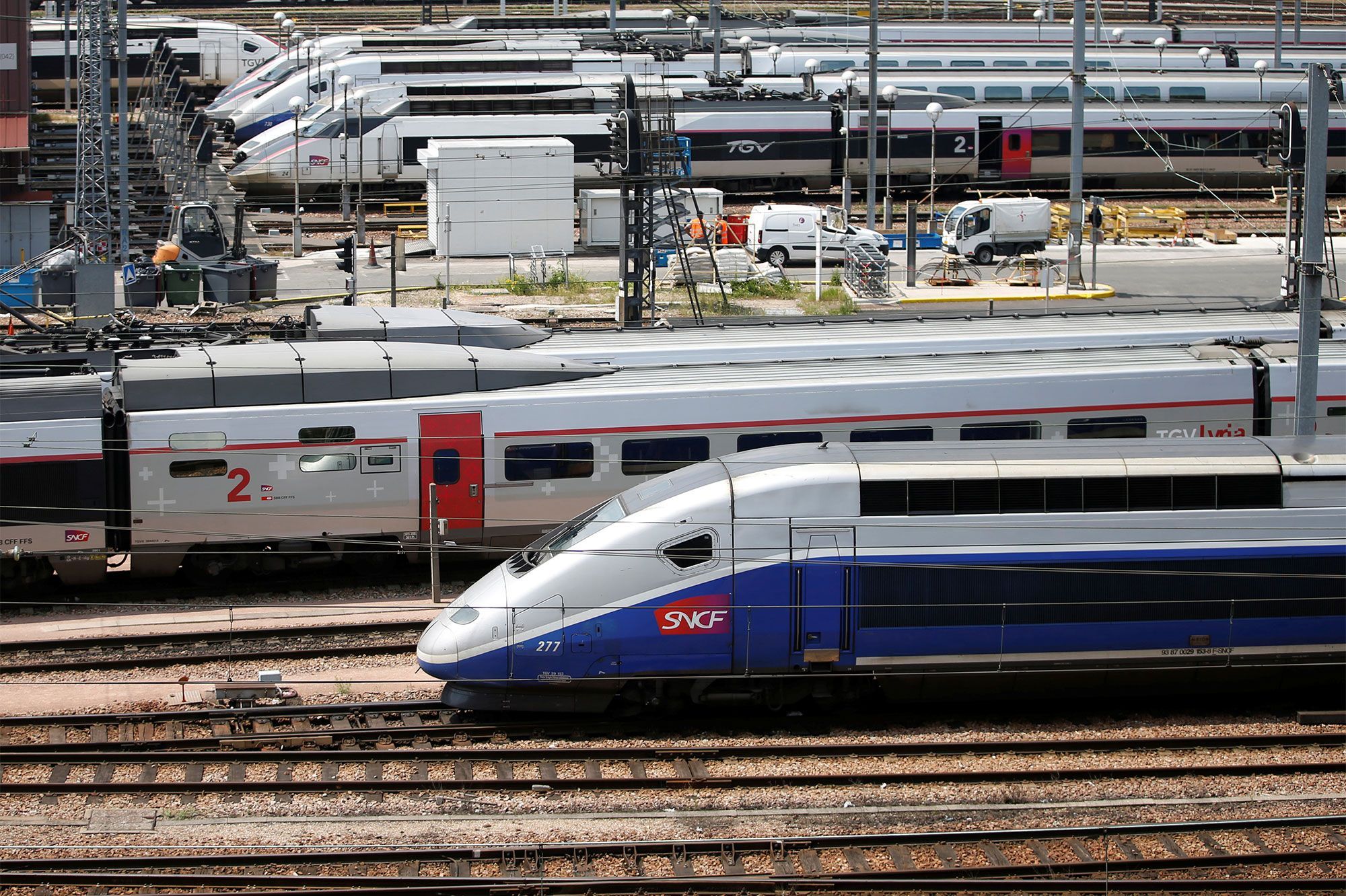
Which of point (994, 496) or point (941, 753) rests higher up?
point (994, 496)

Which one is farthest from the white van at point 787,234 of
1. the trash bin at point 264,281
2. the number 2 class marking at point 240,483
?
the number 2 class marking at point 240,483

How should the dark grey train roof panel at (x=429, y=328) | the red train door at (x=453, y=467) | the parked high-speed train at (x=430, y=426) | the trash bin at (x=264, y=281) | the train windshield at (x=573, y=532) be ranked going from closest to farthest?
the train windshield at (x=573, y=532)
the parked high-speed train at (x=430, y=426)
the red train door at (x=453, y=467)
the dark grey train roof panel at (x=429, y=328)
the trash bin at (x=264, y=281)

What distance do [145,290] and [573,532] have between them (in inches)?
944

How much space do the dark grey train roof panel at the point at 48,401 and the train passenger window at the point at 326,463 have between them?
2.42 m

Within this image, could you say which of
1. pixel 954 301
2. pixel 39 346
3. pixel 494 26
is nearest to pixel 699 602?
pixel 39 346

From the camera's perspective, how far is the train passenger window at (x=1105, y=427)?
20.2 metres

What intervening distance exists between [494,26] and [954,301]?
170 ft

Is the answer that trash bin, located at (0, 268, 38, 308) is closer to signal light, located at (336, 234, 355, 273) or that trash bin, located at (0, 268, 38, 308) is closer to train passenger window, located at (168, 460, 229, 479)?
signal light, located at (336, 234, 355, 273)

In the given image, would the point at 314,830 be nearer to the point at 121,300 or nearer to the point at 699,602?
the point at 699,602

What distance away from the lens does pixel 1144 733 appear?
15.1 meters

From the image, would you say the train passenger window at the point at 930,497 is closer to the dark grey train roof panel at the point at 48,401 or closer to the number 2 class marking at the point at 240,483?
the number 2 class marking at the point at 240,483

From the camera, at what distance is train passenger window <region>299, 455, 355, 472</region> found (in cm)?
1909

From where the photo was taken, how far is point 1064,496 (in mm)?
14914

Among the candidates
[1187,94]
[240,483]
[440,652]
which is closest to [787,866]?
[440,652]
